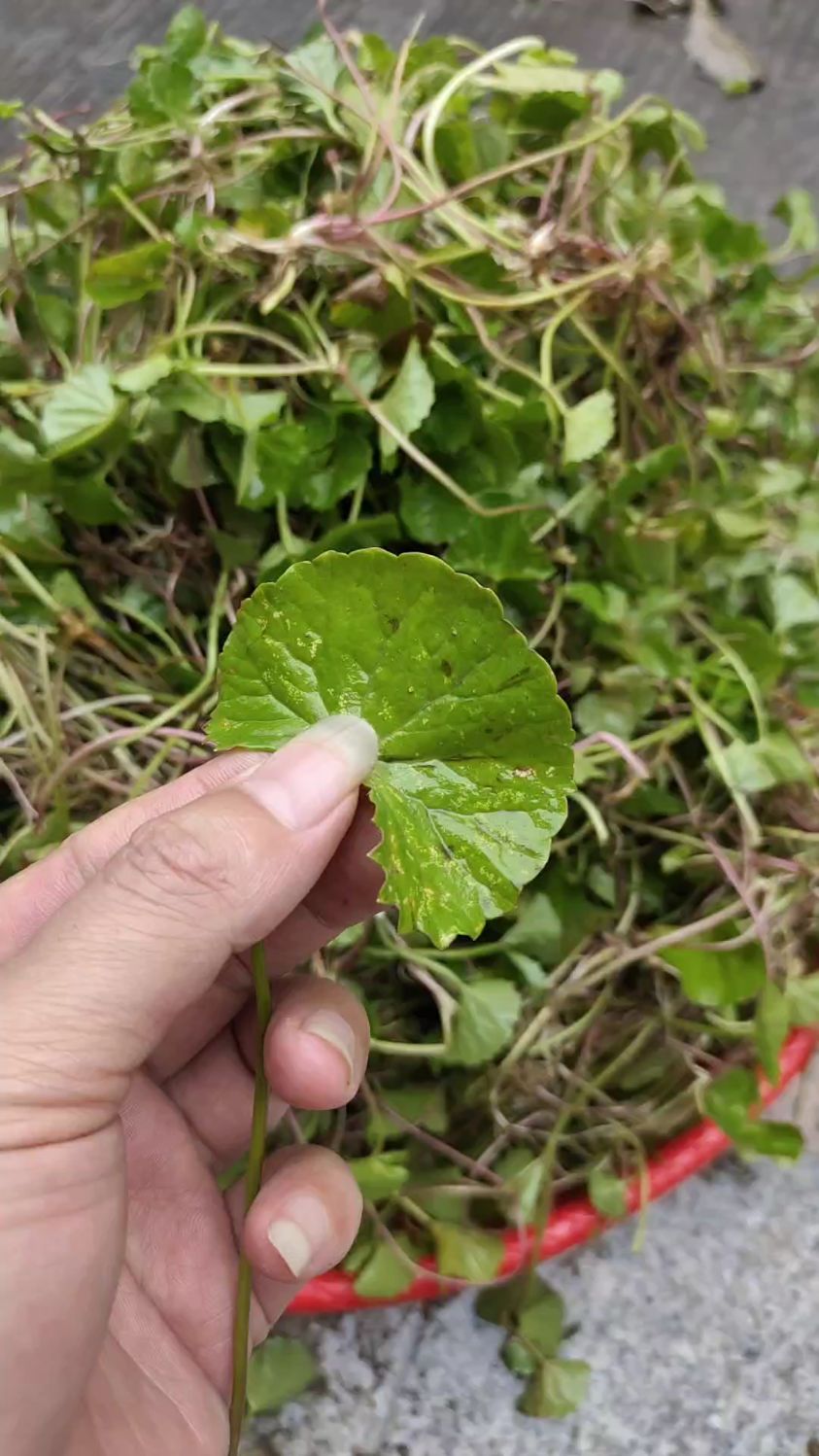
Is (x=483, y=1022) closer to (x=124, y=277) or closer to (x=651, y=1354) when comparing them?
(x=651, y=1354)

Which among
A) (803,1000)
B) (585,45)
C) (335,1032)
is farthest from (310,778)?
(585,45)

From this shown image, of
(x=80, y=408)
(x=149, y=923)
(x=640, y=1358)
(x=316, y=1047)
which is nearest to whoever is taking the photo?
(x=149, y=923)

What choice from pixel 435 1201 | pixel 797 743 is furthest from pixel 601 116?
pixel 435 1201

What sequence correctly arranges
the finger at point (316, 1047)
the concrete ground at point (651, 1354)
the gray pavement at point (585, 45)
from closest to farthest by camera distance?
the finger at point (316, 1047) → the concrete ground at point (651, 1354) → the gray pavement at point (585, 45)

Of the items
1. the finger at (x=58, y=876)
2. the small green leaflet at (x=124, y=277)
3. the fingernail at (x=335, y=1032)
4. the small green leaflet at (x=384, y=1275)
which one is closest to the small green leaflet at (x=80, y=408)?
the small green leaflet at (x=124, y=277)

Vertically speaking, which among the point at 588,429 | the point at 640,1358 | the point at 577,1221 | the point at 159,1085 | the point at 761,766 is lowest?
the point at 640,1358

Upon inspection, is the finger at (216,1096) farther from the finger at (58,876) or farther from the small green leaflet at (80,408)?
the small green leaflet at (80,408)

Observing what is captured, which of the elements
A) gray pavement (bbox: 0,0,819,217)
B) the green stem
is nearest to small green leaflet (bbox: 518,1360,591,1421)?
the green stem
